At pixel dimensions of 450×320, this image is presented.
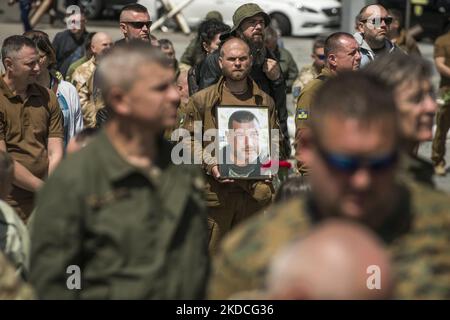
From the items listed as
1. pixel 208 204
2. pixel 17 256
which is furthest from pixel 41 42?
pixel 17 256

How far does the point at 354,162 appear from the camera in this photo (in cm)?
346

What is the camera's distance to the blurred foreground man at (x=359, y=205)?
138 inches

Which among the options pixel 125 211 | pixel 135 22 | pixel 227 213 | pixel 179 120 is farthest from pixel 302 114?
pixel 125 211

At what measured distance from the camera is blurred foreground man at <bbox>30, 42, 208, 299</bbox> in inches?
165

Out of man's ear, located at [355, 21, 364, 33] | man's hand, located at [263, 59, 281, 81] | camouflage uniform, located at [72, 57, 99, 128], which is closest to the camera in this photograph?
man's hand, located at [263, 59, 281, 81]

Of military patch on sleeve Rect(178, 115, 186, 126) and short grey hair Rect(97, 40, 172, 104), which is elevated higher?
short grey hair Rect(97, 40, 172, 104)

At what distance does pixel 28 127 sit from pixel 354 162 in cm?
510

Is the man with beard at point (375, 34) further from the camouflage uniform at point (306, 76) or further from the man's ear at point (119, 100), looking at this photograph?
the man's ear at point (119, 100)

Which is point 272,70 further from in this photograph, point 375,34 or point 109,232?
point 109,232

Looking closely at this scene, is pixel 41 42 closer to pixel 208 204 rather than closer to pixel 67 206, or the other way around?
pixel 208 204

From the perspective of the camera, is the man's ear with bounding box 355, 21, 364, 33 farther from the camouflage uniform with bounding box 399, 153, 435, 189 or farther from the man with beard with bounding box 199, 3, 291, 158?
the camouflage uniform with bounding box 399, 153, 435, 189

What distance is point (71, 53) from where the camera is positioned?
12.8 meters

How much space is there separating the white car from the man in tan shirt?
13417 mm

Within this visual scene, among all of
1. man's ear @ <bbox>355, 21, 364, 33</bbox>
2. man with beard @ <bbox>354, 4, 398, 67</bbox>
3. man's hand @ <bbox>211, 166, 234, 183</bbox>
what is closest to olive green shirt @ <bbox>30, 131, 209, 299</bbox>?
man's hand @ <bbox>211, 166, 234, 183</bbox>
